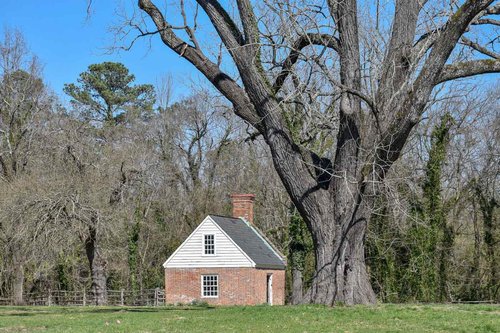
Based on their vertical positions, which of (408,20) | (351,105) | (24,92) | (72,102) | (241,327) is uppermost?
(72,102)

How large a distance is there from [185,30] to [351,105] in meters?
4.23

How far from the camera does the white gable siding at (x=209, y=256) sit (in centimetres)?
3859

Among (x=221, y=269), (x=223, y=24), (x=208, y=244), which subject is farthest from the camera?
(x=208, y=244)

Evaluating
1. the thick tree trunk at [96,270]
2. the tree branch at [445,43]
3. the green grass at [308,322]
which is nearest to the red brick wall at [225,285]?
the thick tree trunk at [96,270]

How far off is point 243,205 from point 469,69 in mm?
28979

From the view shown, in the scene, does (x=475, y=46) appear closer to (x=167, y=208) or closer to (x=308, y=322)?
(x=308, y=322)

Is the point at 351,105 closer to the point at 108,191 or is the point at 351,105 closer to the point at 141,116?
the point at 108,191

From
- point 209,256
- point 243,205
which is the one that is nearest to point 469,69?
point 209,256

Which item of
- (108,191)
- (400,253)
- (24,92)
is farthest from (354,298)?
(24,92)

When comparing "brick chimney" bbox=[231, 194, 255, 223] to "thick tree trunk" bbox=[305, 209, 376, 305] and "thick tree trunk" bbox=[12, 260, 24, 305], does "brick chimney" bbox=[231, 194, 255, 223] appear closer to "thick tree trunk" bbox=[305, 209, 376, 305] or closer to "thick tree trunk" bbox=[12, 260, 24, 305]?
"thick tree trunk" bbox=[12, 260, 24, 305]

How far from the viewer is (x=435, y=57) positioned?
45.5ft

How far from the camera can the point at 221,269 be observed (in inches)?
1523

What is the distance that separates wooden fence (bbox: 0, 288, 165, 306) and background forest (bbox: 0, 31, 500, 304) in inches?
35.7

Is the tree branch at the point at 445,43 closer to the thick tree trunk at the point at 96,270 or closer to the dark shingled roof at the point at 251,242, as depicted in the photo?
the dark shingled roof at the point at 251,242
